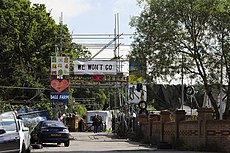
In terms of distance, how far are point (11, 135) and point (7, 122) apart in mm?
929

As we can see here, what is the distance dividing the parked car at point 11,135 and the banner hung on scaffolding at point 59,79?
22.4m

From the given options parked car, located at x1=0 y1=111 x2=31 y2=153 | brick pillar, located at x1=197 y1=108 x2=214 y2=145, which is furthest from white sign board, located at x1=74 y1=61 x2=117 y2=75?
parked car, located at x1=0 y1=111 x2=31 y2=153

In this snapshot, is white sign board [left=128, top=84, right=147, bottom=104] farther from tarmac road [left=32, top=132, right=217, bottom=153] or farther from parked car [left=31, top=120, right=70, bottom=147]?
parked car [left=31, top=120, right=70, bottom=147]

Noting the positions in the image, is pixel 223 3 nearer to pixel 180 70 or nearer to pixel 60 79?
pixel 180 70

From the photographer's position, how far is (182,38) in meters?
23.5

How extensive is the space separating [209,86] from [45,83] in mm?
34699

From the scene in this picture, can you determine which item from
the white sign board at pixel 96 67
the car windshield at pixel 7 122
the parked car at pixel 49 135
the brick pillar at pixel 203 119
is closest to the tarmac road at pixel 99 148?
the parked car at pixel 49 135

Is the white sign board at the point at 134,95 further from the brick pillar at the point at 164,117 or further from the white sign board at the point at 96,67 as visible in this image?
the brick pillar at the point at 164,117

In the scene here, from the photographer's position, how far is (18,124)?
55.7 feet

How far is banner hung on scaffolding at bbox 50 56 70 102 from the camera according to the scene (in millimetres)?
40062

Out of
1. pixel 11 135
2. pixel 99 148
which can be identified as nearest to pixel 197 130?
pixel 99 148

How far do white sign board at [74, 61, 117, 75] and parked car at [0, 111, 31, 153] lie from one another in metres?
24.9

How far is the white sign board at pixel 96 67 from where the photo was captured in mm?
42500

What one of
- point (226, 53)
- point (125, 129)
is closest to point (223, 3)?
point (226, 53)
